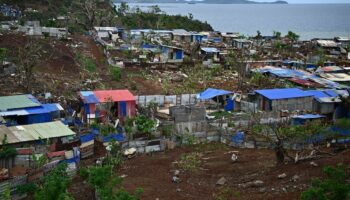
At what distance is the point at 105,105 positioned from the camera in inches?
848

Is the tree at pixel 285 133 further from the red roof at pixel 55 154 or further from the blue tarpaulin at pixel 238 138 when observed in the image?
the red roof at pixel 55 154

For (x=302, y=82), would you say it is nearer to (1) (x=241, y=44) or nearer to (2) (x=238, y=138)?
(2) (x=238, y=138)

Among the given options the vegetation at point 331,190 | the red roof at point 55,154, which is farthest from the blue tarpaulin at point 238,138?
the vegetation at point 331,190

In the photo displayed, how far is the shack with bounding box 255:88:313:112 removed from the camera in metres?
23.8

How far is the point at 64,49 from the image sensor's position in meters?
33.7

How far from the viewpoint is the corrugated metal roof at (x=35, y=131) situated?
16.3m

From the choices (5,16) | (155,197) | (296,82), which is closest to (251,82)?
(296,82)

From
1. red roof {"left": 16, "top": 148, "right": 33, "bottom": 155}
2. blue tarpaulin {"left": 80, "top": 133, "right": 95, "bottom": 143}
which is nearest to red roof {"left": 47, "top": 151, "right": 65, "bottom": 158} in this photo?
red roof {"left": 16, "top": 148, "right": 33, "bottom": 155}

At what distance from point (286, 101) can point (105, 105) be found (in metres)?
9.61

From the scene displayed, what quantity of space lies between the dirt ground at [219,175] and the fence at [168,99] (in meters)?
6.11

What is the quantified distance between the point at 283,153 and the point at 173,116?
6.66m

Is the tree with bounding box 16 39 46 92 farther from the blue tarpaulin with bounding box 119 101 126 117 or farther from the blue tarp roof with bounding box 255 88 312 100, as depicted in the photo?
the blue tarp roof with bounding box 255 88 312 100

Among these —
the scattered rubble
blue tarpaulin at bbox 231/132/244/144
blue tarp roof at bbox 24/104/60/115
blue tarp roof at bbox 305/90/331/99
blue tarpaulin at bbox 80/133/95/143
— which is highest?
blue tarp roof at bbox 305/90/331/99

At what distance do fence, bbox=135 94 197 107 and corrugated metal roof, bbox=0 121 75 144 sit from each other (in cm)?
647
